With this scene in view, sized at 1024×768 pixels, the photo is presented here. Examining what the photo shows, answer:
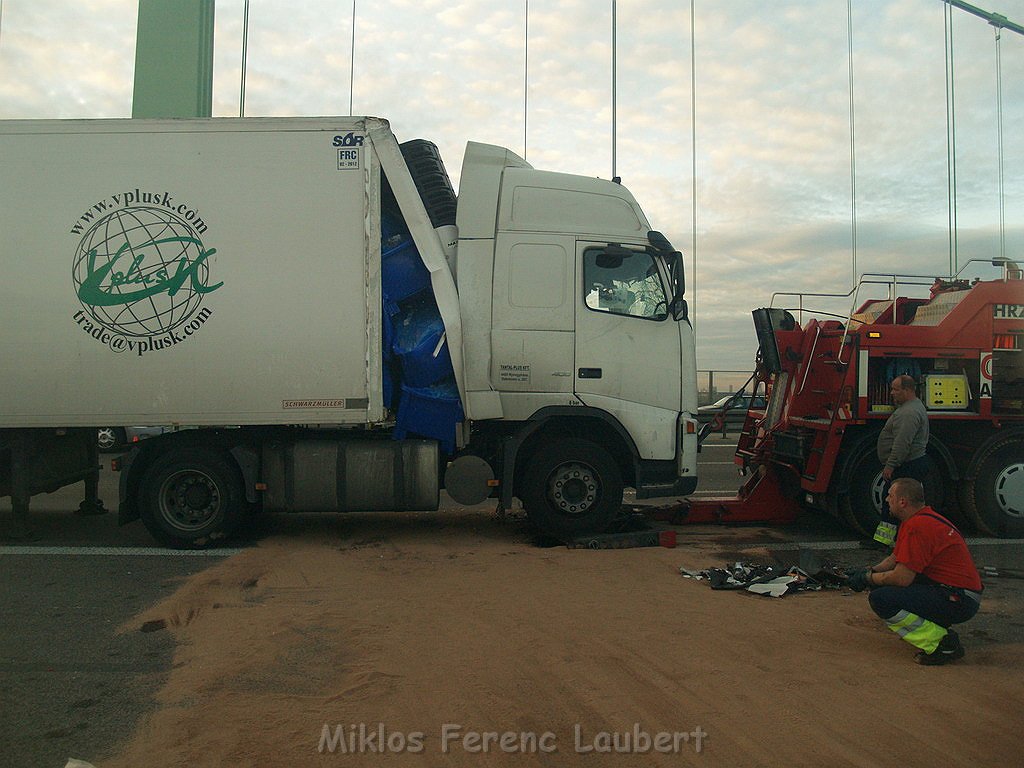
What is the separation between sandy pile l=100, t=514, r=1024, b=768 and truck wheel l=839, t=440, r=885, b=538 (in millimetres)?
2369

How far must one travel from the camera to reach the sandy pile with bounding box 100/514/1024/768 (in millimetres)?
3559

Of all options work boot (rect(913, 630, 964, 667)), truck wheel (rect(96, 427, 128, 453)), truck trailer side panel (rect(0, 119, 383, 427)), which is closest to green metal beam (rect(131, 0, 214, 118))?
truck wheel (rect(96, 427, 128, 453))

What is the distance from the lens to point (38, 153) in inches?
293

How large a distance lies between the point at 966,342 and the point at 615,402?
3.93 m

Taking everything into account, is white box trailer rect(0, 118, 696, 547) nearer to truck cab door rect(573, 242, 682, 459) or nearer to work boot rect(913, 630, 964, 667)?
truck cab door rect(573, 242, 682, 459)

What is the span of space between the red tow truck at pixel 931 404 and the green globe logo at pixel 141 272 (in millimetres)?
6128

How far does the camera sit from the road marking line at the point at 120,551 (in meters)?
7.64

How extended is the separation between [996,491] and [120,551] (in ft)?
29.5

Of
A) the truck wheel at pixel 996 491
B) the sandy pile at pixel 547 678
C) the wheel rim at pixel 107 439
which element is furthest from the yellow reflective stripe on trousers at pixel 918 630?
the wheel rim at pixel 107 439

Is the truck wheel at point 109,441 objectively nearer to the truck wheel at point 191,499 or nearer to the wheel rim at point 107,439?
the wheel rim at point 107,439

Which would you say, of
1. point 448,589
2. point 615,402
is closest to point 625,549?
point 615,402

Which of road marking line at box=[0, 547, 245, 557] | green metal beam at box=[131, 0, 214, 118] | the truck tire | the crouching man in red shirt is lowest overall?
road marking line at box=[0, 547, 245, 557]

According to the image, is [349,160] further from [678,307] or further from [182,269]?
[678,307]

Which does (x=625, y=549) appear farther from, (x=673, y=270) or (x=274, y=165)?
(x=274, y=165)
